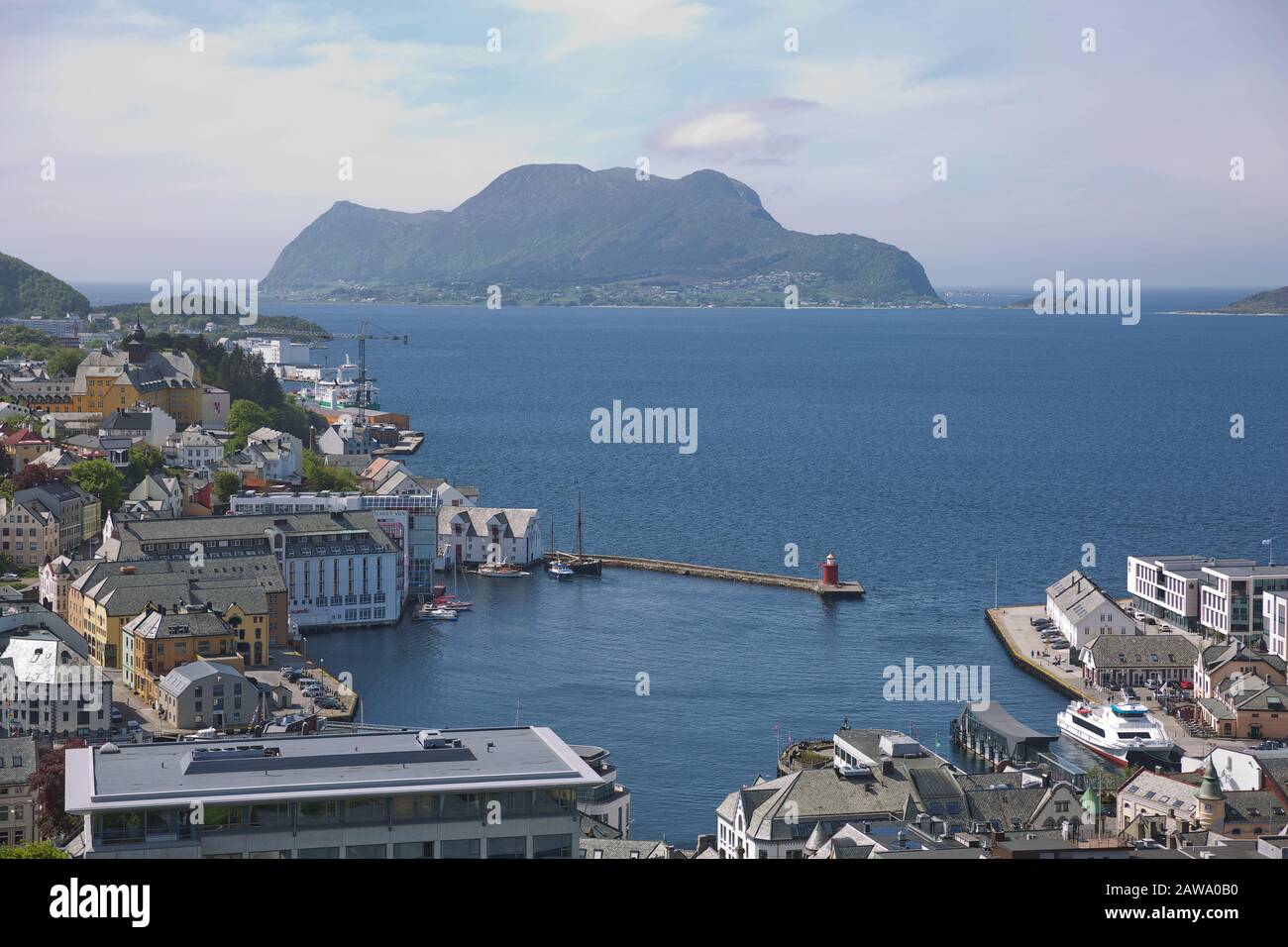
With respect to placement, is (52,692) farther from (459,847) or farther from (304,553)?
(459,847)

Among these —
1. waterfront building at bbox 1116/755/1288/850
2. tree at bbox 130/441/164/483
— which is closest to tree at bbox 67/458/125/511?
tree at bbox 130/441/164/483

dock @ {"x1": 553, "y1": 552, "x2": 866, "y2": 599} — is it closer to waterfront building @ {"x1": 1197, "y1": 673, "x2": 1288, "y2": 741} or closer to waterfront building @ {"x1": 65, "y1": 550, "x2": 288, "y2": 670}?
waterfront building @ {"x1": 65, "y1": 550, "x2": 288, "y2": 670}

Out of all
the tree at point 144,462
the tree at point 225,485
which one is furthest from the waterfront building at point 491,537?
the tree at point 144,462

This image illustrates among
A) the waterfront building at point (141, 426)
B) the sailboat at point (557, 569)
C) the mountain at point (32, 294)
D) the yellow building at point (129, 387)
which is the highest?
the mountain at point (32, 294)

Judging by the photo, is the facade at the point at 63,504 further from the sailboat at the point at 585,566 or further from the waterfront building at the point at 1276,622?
the waterfront building at the point at 1276,622

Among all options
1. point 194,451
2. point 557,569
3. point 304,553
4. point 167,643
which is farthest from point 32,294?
point 167,643
